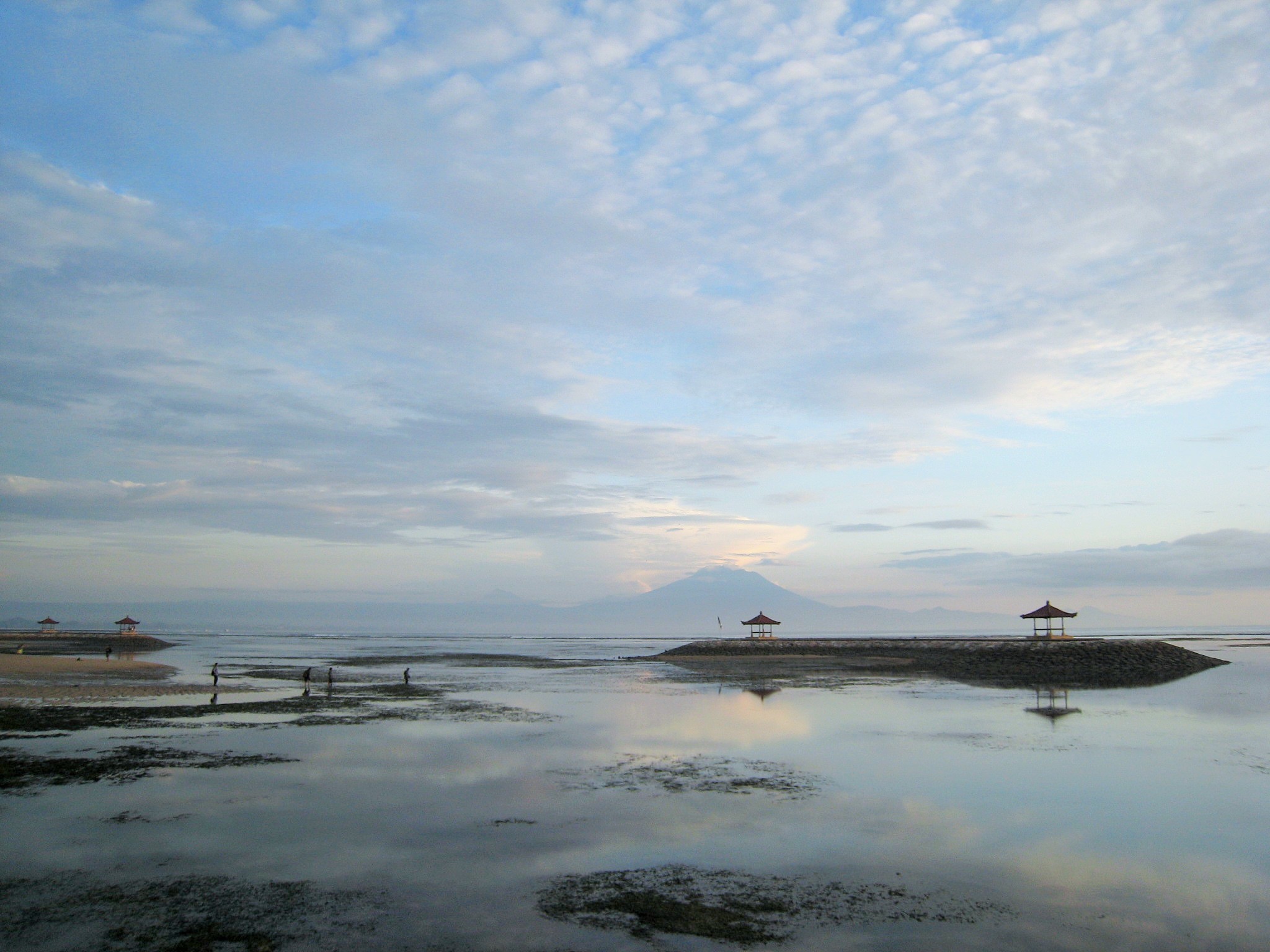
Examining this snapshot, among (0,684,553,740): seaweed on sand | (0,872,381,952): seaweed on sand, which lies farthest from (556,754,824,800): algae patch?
(0,684,553,740): seaweed on sand

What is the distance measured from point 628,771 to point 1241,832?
40.5ft

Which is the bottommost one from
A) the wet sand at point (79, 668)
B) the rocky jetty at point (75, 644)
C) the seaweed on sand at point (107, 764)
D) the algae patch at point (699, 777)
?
the rocky jetty at point (75, 644)

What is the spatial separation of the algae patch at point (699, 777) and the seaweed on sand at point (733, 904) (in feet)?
17.7

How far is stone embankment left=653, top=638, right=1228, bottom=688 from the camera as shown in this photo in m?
50.3

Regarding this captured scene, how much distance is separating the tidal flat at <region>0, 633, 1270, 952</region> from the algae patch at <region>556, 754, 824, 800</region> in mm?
128

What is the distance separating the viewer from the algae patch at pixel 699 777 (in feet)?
56.0

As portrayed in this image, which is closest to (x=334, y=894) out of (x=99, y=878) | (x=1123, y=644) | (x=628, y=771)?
(x=99, y=878)

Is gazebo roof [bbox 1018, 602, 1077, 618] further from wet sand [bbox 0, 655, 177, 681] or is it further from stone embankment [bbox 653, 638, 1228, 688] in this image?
wet sand [bbox 0, 655, 177, 681]

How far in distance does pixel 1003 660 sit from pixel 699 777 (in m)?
50.3

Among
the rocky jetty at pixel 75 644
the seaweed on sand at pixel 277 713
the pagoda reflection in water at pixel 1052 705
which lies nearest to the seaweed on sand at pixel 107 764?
the seaweed on sand at pixel 277 713

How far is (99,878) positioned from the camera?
11.0 m

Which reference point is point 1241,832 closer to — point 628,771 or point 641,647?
point 628,771

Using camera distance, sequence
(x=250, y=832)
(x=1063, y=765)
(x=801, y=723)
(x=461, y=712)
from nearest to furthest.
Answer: (x=250, y=832), (x=1063, y=765), (x=801, y=723), (x=461, y=712)

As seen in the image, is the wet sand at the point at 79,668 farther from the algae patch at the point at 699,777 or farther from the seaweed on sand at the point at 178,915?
the seaweed on sand at the point at 178,915
